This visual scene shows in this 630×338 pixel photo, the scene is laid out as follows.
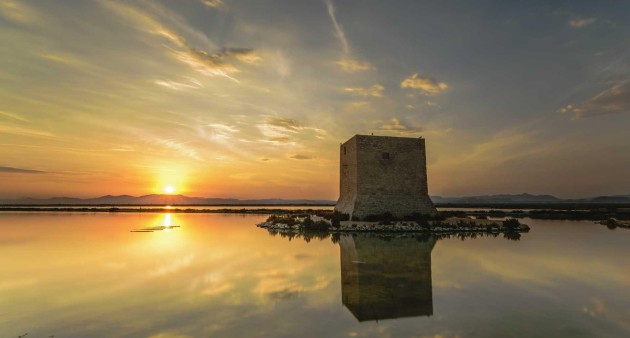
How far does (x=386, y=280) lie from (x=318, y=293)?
217cm

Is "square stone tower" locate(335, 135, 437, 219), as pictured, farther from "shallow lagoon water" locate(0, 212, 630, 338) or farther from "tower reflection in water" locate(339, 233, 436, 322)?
"shallow lagoon water" locate(0, 212, 630, 338)

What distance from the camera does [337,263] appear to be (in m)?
11.7

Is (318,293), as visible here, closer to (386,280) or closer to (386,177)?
(386,280)

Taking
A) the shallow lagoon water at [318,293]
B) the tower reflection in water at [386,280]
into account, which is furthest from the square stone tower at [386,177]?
the shallow lagoon water at [318,293]

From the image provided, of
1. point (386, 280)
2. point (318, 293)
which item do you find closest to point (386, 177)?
point (386, 280)

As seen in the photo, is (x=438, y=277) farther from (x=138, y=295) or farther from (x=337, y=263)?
(x=138, y=295)

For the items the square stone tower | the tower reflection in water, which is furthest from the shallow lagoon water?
the square stone tower

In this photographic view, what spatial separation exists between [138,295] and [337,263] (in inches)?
251

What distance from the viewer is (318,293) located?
8008mm

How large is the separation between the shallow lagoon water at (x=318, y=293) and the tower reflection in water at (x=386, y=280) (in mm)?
43

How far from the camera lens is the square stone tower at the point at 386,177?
83.8 feet

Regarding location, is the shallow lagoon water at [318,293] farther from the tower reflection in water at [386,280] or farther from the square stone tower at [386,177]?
the square stone tower at [386,177]

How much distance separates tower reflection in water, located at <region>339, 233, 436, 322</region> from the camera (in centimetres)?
666

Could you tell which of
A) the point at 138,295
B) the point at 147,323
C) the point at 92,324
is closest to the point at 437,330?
the point at 147,323
